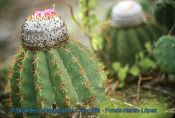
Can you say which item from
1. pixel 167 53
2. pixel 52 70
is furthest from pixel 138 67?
pixel 52 70

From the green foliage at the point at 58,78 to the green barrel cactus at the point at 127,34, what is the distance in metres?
1.08

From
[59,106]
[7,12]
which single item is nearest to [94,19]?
[59,106]

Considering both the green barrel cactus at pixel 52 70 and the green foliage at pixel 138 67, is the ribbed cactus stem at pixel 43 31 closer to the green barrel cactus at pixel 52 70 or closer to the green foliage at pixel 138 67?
the green barrel cactus at pixel 52 70

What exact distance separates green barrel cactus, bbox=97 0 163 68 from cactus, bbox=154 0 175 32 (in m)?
0.22

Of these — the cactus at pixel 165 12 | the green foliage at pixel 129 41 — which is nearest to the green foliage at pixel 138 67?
the green foliage at pixel 129 41

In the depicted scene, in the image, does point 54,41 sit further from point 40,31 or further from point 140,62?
point 140,62

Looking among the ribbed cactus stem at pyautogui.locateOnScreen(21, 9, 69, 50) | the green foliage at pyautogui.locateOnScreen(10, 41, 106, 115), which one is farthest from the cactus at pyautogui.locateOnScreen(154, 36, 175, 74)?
the ribbed cactus stem at pyautogui.locateOnScreen(21, 9, 69, 50)

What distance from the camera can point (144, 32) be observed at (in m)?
3.66

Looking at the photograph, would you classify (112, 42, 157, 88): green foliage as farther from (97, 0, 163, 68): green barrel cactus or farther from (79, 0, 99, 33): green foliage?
(79, 0, 99, 33): green foliage

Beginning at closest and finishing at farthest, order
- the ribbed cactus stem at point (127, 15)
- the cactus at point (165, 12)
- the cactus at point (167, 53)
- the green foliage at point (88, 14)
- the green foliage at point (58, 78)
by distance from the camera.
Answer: the green foliage at point (58, 78) → the cactus at point (167, 53) → the cactus at point (165, 12) → the green foliage at point (88, 14) → the ribbed cactus stem at point (127, 15)

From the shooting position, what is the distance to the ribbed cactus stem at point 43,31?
2.49 meters

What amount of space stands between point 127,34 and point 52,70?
135 centimetres

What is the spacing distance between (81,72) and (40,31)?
0.33 m

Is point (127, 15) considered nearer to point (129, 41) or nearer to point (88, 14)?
point (129, 41)
